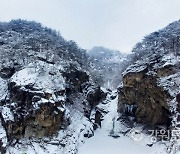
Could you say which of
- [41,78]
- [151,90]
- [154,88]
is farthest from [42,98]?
[154,88]

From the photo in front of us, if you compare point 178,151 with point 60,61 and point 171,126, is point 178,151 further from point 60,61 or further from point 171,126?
point 60,61

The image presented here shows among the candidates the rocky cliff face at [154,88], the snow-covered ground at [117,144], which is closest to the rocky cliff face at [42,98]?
the snow-covered ground at [117,144]

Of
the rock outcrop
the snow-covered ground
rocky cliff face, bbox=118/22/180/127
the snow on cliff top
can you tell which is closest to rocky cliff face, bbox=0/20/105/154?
the snow on cliff top

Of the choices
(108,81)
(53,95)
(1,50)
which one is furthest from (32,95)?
(108,81)

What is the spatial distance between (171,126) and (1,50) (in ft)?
82.4

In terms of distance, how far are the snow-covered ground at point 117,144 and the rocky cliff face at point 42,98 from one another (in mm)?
1363

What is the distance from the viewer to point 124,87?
1688 inches

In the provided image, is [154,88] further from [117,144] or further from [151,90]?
[117,144]

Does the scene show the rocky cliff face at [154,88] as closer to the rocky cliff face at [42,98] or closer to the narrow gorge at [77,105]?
the narrow gorge at [77,105]

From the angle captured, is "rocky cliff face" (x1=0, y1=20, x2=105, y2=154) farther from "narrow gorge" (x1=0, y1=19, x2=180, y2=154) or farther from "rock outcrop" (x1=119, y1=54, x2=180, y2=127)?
"rock outcrop" (x1=119, y1=54, x2=180, y2=127)

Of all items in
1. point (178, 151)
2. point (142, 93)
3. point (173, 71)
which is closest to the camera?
point (178, 151)

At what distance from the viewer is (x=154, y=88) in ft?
126

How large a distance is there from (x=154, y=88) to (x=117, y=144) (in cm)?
779

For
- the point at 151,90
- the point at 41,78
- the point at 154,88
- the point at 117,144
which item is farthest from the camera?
the point at 151,90
